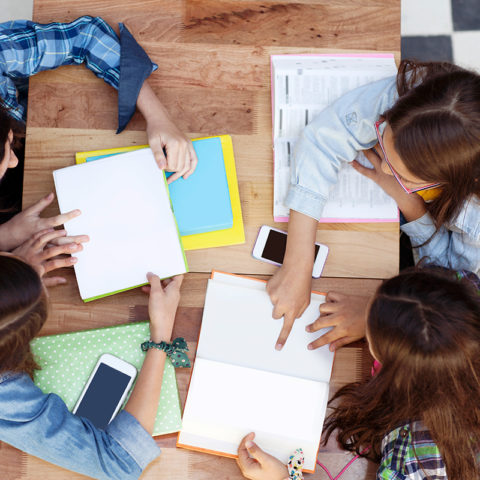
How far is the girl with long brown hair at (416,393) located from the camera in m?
0.74

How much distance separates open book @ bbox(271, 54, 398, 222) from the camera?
0.94 metres

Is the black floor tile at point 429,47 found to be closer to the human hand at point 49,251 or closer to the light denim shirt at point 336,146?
the light denim shirt at point 336,146

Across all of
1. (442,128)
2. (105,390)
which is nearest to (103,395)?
(105,390)

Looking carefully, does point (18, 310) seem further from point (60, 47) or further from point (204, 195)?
point (60, 47)

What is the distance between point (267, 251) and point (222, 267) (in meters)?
0.09

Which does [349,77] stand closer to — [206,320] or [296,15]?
[296,15]

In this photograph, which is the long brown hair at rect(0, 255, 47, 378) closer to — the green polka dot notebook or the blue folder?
the green polka dot notebook

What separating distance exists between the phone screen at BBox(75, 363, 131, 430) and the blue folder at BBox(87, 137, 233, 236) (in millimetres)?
278

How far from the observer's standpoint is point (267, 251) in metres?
0.92

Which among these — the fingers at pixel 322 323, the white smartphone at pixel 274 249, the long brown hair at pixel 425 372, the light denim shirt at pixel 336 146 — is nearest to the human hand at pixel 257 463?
the long brown hair at pixel 425 372

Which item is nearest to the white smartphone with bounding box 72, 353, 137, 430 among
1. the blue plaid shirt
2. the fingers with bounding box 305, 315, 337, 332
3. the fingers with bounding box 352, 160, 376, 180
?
the fingers with bounding box 305, 315, 337, 332

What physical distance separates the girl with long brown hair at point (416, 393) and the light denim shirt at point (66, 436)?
186 millimetres

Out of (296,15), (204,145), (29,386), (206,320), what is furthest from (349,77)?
(29,386)

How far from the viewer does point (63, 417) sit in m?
0.82
